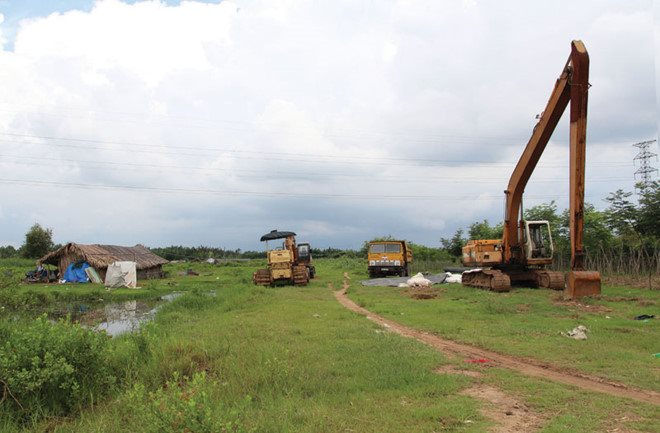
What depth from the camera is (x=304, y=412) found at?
5.51 m

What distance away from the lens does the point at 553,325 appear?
11.6 m

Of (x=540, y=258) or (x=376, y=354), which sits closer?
(x=376, y=354)

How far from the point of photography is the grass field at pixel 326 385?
5.09 metres

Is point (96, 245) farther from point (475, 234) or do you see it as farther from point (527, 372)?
point (527, 372)

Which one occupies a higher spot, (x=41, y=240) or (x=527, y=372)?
(x=41, y=240)

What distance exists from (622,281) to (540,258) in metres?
4.51

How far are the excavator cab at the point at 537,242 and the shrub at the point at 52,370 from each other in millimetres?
17239

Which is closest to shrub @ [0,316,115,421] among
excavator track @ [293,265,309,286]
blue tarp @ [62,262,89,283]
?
excavator track @ [293,265,309,286]

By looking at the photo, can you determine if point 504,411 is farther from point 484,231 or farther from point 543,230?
point 484,231

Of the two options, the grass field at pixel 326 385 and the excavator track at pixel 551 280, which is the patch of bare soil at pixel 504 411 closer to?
the grass field at pixel 326 385

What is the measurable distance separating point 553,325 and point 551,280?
8.91 m

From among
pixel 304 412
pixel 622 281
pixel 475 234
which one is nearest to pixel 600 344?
pixel 304 412

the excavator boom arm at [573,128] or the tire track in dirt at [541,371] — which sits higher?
the excavator boom arm at [573,128]

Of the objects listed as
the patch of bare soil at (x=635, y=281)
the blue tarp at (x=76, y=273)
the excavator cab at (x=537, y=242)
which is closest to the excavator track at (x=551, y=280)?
the excavator cab at (x=537, y=242)
